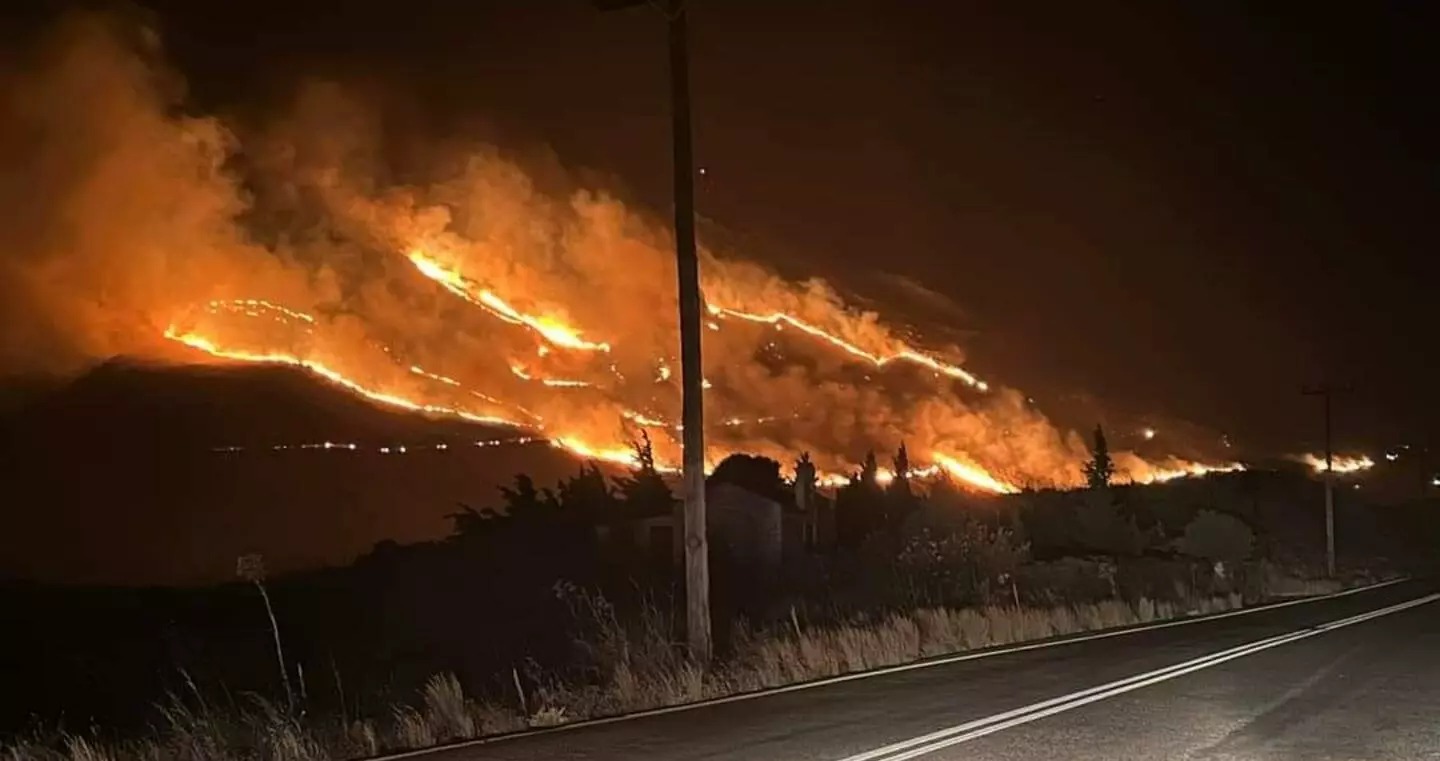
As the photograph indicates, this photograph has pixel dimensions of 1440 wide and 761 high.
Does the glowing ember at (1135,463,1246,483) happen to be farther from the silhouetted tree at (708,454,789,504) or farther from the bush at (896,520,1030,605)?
the bush at (896,520,1030,605)

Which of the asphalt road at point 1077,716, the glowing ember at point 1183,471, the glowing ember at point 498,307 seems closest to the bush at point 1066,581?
the asphalt road at point 1077,716

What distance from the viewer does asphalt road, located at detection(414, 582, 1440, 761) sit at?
10.5m

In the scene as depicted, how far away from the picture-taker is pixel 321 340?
57812 millimetres

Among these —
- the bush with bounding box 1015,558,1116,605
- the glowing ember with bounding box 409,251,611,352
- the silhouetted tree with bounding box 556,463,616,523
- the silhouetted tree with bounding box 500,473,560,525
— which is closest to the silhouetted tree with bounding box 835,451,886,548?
the bush with bounding box 1015,558,1116,605

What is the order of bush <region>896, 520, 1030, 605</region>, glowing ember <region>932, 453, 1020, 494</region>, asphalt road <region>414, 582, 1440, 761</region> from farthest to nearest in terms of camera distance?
glowing ember <region>932, 453, 1020, 494</region>
bush <region>896, 520, 1030, 605</region>
asphalt road <region>414, 582, 1440, 761</region>

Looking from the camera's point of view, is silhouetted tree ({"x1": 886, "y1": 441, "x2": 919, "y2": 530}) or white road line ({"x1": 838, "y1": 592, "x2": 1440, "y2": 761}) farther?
silhouetted tree ({"x1": 886, "y1": 441, "x2": 919, "y2": 530})

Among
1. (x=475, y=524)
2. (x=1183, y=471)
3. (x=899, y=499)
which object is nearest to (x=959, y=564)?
(x=475, y=524)

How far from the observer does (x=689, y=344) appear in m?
17.3

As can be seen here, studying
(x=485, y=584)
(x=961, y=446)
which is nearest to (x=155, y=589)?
(x=485, y=584)

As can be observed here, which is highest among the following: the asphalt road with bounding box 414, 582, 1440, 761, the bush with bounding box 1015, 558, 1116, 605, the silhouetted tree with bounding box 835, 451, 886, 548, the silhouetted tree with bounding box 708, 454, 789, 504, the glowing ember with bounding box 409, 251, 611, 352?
the glowing ember with bounding box 409, 251, 611, 352

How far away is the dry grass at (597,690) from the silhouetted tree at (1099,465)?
54.4 metres

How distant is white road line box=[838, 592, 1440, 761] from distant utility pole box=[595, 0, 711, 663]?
4838 millimetres

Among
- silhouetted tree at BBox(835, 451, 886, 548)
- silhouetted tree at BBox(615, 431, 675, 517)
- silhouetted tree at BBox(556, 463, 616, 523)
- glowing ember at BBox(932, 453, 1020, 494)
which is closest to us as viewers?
silhouetted tree at BBox(556, 463, 616, 523)

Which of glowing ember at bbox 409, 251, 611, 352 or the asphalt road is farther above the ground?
glowing ember at bbox 409, 251, 611, 352
